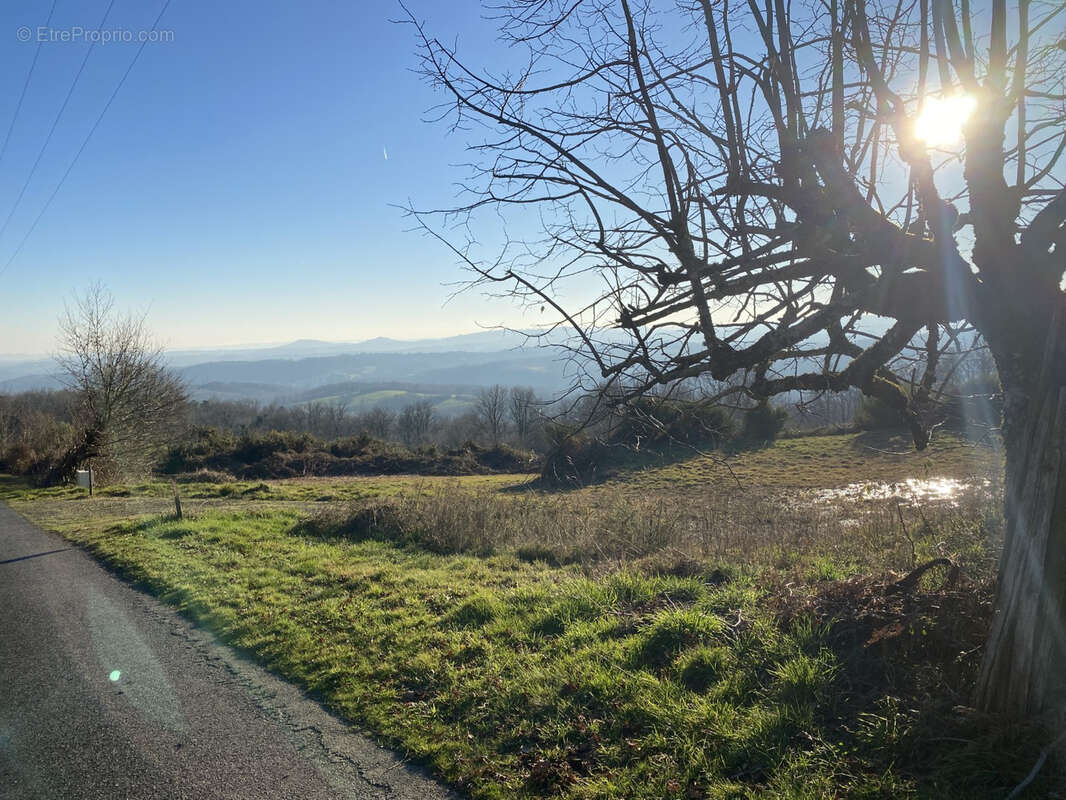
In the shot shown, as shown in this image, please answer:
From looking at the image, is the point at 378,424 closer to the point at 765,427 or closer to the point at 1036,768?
the point at 765,427

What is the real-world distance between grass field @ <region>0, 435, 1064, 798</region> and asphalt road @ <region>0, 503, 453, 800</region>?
12.2 inches

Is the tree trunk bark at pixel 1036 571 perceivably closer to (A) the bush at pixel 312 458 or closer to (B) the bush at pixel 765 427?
(B) the bush at pixel 765 427

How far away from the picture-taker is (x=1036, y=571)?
3027mm

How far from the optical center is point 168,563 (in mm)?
9250

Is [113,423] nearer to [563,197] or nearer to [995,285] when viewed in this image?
[563,197]

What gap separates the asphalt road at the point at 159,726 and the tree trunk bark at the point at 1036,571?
304 cm

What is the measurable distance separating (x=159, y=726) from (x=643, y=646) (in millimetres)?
3509

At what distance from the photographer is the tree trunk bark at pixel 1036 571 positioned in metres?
3.00

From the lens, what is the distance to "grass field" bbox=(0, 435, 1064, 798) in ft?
11.2

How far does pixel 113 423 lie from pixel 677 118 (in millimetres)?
29948

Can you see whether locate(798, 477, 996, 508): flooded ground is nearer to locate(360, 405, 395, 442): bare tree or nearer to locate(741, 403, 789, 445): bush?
locate(741, 403, 789, 445): bush

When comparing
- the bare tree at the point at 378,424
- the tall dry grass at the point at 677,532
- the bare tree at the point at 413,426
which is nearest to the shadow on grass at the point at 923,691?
the tall dry grass at the point at 677,532

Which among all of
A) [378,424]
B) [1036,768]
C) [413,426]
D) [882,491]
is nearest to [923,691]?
[1036,768]

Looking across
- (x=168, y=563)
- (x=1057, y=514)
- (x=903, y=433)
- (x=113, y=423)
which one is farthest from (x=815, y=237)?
(x=903, y=433)
